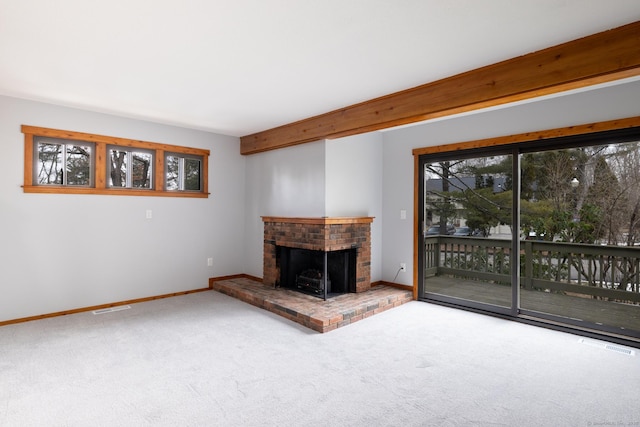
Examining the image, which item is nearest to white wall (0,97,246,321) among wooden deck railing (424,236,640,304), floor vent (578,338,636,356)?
wooden deck railing (424,236,640,304)

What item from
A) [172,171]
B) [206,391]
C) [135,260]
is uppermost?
[172,171]

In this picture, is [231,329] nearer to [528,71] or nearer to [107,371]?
[107,371]

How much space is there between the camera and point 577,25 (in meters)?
2.07

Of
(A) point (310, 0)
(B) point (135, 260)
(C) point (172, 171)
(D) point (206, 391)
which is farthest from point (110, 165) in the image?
(A) point (310, 0)

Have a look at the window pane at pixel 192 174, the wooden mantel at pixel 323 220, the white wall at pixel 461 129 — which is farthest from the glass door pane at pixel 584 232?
the window pane at pixel 192 174

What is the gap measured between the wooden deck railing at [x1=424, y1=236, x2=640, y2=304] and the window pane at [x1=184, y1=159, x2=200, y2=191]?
11.4 ft

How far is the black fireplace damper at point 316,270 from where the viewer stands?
4.64 m

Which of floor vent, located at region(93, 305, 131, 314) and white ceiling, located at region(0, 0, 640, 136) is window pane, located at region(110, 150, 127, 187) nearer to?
white ceiling, located at region(0, 0, 640, 136)

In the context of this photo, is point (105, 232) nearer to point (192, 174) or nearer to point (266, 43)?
point (192, 174)

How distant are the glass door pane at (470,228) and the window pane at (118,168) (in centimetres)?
401

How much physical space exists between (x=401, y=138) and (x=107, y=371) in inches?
169

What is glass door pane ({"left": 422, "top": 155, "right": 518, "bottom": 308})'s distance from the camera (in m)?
4.48

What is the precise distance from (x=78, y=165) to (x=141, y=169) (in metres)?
0.70

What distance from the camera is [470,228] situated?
506cm
